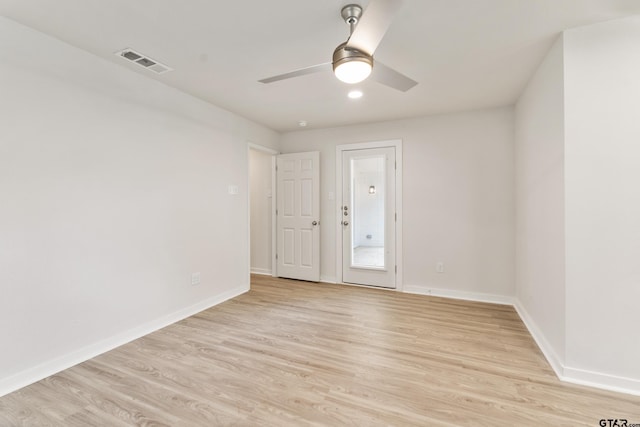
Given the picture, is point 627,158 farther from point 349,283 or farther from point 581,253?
point 349,283

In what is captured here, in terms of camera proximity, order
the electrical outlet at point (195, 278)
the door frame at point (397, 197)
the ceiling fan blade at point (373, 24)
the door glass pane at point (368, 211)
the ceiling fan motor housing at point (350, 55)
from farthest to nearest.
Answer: the door glass pane at point (368, 211)
the door frame at point (397, 197)
the electrical outlet at point (195, 278)
the ceiling fan motor housing at point (350, 55)
the ceiling fan blade at point (373, 24)

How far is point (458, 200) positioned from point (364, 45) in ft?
9.47

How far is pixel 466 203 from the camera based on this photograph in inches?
154

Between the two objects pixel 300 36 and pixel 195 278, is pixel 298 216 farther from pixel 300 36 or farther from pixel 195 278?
pixel 300 36

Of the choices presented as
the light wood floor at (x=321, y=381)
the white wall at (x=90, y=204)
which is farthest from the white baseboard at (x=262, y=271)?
the light wood floor at (x=321, y=381)

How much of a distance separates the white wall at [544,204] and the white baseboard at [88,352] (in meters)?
3.41

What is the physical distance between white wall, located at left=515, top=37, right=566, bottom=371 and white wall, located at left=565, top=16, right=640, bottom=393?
0.08 m

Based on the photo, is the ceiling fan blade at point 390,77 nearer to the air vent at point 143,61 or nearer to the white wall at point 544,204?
the white wall at point 544,204

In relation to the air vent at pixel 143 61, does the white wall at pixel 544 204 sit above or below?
below

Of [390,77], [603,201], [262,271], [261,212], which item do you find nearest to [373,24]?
[390,77]

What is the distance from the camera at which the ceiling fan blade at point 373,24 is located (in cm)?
140

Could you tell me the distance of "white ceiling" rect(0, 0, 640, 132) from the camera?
72.5 inches

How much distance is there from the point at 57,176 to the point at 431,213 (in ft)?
13.1

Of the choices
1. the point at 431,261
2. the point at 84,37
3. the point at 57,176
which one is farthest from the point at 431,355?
the point at 84,37
